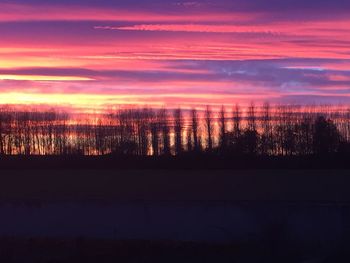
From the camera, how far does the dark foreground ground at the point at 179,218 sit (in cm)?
2200

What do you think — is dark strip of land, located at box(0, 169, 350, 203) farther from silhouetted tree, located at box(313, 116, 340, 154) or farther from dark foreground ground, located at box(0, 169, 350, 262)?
silhouetted tree, located at box(313, 116, 340, 154)

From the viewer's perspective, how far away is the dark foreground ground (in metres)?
22.0

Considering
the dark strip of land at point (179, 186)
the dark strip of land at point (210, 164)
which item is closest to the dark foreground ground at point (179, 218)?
the dark strip of land at point (179, 186)

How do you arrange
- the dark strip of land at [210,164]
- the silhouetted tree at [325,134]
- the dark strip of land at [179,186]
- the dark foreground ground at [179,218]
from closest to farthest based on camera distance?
the dark foreground ground at [179,218] → the dark strip of land at [179,186] → the dark strip of land at [210,164] → the silhouetted tree at [325,134]

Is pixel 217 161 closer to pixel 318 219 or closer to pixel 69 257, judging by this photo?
pixel 318 219

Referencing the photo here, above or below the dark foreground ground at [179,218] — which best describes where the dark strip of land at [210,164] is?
above

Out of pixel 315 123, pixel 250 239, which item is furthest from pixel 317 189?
pixel 315 123

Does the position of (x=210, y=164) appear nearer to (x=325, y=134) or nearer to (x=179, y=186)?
(x=179, y=186)

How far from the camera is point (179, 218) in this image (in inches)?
1024

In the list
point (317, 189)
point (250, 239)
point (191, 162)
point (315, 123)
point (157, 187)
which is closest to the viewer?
point (250, 239)

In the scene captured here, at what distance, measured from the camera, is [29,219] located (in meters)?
27.2

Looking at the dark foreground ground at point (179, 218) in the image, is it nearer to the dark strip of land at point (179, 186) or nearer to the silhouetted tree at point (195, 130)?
the dark strip of land at point (179, 186)

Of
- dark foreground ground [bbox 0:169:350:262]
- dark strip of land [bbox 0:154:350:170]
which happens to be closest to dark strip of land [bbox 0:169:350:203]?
dark foreground ground [bbox 0:169:350:262]

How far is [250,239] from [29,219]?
8.79m
